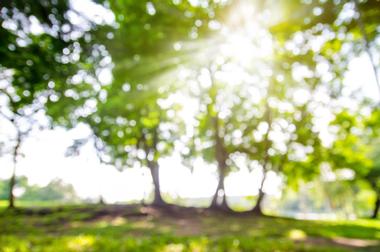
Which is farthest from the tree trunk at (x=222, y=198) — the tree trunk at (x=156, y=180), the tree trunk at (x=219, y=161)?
the tree trunk at (x=156, y=180)

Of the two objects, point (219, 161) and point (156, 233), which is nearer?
point (156, 233)

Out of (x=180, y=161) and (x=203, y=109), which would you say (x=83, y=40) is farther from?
(x=180, y=161)

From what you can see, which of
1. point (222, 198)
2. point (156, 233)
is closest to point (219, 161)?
point (222, 198)

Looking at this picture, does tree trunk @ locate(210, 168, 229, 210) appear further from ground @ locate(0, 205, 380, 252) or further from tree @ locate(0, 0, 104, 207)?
tree @ locate(0, 0, 104, 207)

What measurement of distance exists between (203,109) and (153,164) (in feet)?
19.6

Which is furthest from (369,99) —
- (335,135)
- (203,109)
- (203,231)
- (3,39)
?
(3,39)

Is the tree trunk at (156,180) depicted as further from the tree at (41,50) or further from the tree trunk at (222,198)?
the tree at (41,50)

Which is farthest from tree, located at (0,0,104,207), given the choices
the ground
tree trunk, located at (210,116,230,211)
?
tree trunk, located at (210,116,230,211)

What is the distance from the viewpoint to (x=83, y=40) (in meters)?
6.83

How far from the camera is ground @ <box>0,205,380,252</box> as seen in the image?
9.47 meters

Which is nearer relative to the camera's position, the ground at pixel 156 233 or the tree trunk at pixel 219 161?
the ground at pixel 156 233

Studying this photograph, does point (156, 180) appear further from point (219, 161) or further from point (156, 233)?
point (156, 233)

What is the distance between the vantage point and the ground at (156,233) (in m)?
9.47

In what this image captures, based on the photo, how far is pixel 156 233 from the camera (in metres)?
13.7
